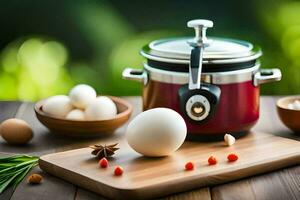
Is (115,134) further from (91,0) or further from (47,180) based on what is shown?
(91,0)

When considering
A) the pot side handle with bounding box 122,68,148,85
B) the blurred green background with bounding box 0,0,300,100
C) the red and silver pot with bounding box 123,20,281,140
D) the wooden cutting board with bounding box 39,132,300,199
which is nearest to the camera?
the wooden cutting board with bounding box 39,132,300,199

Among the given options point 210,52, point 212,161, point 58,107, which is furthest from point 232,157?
point 58,107

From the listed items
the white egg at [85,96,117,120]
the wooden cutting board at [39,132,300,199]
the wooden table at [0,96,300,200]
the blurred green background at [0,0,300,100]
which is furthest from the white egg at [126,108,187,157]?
the blurred green background at [0,0,300,100]

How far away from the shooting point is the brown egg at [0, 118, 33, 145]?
1811 mm

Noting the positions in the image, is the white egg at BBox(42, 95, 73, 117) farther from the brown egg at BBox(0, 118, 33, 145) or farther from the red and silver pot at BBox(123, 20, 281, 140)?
the red and silver pot at BBox(123, 20, 281, 140)

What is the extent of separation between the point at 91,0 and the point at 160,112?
4.98ft

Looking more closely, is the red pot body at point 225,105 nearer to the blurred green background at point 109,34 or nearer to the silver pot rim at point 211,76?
the silver pot rim at point 211,76

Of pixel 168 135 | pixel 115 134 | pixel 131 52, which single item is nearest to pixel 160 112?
pixel 168 135

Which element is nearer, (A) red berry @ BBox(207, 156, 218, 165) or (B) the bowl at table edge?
(A) red berry @ BBox(207, 156, 218, 165)

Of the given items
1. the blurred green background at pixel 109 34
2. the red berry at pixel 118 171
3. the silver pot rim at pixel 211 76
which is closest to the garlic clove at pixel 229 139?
the silver pot rim at pixel 211 76

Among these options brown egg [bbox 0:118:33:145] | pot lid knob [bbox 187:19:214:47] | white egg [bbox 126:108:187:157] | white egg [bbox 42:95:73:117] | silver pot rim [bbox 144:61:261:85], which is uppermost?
pot lid knob [bbox 187:19:214:47]

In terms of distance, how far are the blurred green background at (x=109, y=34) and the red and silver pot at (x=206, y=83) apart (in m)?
1.21

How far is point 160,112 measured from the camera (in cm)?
162

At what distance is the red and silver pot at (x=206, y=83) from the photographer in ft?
5.69
